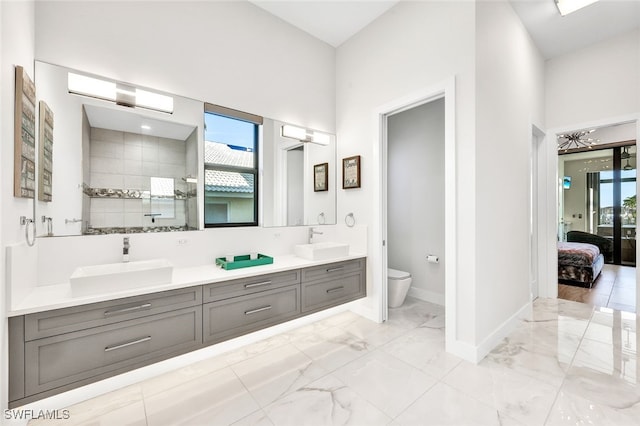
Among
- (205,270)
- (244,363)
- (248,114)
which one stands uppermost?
(248,114)

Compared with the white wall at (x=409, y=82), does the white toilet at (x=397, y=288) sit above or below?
below

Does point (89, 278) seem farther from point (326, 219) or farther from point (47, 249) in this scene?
point (326, 219)

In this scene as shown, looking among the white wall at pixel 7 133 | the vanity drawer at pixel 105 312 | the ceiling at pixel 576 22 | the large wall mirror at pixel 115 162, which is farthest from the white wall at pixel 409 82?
the white wall at pixel 7 133

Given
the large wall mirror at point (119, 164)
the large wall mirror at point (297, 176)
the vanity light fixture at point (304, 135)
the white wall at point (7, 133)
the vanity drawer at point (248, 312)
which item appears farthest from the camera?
the vanity light fixture at point (304, 135)

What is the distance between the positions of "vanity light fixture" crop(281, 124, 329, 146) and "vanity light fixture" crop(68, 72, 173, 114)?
1.14 metres

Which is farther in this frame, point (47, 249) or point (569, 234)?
point (569, 234)

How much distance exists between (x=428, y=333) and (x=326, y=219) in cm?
161

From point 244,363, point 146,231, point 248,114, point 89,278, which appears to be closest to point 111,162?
point 146,231

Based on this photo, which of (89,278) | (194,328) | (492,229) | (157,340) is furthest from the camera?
(492,229)

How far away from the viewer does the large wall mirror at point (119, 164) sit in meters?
1.74

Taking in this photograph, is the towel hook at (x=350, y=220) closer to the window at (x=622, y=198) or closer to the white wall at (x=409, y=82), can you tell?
the white wall at (x=409, y=82)

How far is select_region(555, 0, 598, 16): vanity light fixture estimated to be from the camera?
8.00 feet

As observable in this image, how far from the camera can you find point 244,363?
215 centimetres

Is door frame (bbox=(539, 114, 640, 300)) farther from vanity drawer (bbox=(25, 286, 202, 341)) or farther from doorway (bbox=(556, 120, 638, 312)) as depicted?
vanity drawer (bbox=(25, 286, 202, 341))
